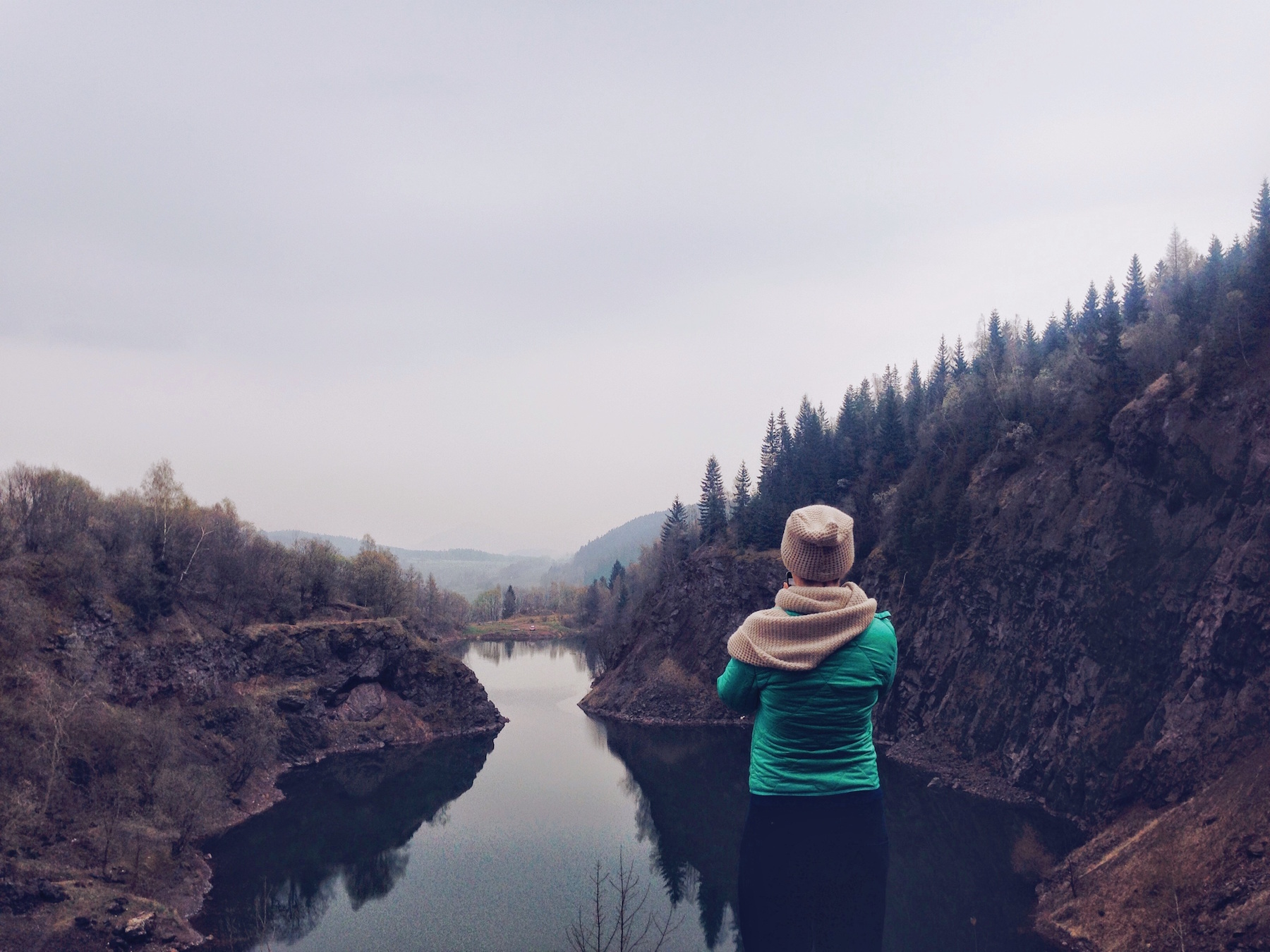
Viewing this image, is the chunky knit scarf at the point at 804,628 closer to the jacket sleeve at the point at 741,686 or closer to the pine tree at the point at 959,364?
the jacket sleeve at the point at 741,686

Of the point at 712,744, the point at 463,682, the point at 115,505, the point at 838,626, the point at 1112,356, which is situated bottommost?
the point at 712,744

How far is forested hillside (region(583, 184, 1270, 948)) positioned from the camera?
1021 inches

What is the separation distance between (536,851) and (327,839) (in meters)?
10.5

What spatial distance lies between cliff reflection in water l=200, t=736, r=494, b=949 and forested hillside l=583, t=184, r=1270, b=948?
59.9 ft

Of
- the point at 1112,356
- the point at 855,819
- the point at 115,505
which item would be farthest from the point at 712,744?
the point at 855,819

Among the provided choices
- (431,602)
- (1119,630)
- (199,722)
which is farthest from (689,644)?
(431,602)

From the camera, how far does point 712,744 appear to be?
50469 millimetres

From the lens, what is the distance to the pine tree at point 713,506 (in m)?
68.4

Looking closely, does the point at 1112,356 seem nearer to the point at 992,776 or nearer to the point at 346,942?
the point at 992,776

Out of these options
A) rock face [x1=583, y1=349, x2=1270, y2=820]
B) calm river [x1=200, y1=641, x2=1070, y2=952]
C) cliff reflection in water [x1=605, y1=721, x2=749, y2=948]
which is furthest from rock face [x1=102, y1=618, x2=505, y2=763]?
rock face [x1=583, y1=349, x2=1270, y2=820]

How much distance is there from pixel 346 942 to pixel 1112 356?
4448 centimetres

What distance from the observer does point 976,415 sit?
168 ft

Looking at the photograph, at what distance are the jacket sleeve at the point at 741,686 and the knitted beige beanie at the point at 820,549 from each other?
1.56ft

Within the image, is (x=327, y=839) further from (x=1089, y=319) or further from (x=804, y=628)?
(x=1089, y=319)
